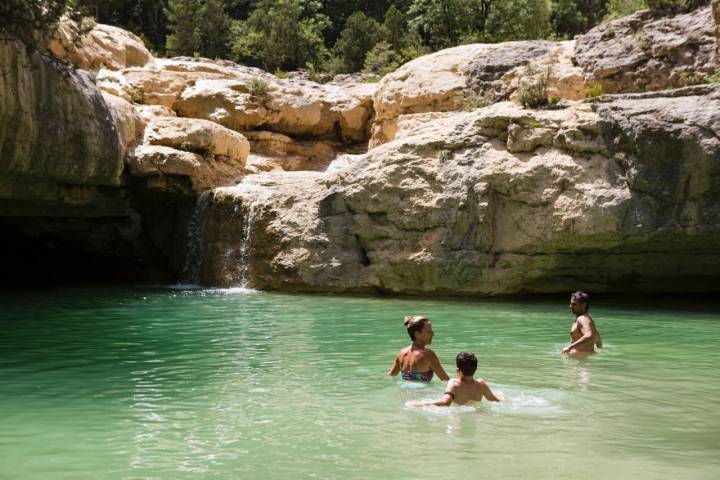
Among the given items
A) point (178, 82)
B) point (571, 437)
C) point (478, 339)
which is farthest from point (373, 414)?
point (178, 82)

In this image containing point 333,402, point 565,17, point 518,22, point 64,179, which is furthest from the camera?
point 565,17

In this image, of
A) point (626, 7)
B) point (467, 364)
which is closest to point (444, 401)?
point (467, 364)

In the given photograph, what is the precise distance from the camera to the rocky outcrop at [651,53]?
18.6 meters

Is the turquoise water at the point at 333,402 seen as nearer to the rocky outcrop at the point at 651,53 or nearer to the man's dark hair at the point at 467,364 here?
the man's dark hair at the point at 467,364

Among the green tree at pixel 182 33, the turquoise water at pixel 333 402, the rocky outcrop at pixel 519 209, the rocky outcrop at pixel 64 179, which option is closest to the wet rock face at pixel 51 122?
the rocky outcrop at pixel 64 179

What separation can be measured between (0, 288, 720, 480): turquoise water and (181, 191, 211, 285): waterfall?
6395mm

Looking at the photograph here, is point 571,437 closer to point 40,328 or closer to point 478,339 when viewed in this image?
point 478,339

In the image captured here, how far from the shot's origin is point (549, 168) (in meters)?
15.1

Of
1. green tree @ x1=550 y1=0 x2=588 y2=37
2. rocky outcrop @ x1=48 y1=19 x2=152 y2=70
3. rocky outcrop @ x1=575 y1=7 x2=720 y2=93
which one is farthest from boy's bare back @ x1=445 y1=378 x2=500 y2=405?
green tree @ x1=550 y1=0 x2=588 y2=37

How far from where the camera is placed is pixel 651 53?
19.1m

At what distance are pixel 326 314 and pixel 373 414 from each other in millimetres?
6869

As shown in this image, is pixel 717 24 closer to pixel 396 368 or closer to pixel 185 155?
pixel 185 155

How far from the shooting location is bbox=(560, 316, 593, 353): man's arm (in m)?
8.83

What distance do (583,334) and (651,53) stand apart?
12696 mm
